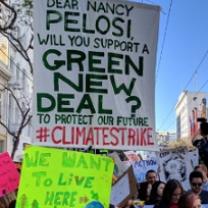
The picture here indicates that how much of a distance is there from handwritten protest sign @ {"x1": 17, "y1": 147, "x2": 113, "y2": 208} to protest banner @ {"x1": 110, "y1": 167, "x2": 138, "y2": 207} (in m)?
1.42

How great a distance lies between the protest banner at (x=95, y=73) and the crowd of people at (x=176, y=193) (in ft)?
1.70

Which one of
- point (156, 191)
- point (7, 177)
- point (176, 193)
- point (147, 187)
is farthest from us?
point (147, 187)

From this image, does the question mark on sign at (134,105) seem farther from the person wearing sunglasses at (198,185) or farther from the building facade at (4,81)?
the building facade at (4,81)

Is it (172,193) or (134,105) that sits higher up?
(134,105)

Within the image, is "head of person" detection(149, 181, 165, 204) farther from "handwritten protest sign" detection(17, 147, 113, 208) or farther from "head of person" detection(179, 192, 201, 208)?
"handwritten protest sign" detection(17, 147, 113, 208)

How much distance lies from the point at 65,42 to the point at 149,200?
14.1 feet

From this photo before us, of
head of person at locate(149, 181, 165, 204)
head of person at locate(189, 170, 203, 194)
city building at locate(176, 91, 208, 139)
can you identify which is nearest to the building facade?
head of person at locate(149, 181, 165, 204)

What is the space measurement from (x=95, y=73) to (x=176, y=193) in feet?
5.68

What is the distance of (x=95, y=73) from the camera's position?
5.32 m

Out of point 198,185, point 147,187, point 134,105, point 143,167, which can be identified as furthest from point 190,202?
point 143,167

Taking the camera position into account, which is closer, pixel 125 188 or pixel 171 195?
pixel 125 188

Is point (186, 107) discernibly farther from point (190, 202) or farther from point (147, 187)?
point (190, 202)

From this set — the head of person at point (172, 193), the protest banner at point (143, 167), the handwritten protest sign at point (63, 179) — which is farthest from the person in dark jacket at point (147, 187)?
the handwritten protest sign at point (63, 179)

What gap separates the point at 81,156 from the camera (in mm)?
4883
